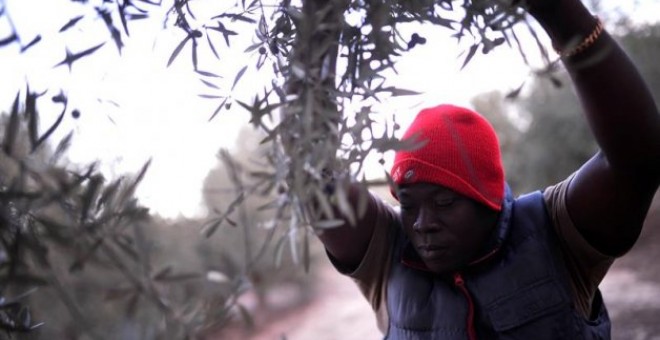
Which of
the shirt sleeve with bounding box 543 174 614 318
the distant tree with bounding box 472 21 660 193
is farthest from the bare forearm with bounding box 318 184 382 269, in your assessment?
the distant tree with bounding box 472 21 660 193

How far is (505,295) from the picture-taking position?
2.29 m

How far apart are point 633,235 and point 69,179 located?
5.31 ft

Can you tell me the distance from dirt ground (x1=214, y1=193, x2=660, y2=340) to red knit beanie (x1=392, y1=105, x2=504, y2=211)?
11.4 ft

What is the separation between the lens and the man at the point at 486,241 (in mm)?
2125

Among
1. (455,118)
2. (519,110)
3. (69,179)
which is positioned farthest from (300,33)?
(519,110)

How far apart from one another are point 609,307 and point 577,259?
780 cm

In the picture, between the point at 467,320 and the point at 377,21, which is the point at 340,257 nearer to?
the point at 467,320

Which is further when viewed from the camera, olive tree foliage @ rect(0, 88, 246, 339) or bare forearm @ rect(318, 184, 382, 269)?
bare forearm @ rect(318, 184, 382, 269)

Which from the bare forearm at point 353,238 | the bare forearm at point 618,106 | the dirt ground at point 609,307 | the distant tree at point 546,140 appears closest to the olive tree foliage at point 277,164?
the bare forearm at point 618,106

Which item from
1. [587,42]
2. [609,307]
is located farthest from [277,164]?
[609,307]

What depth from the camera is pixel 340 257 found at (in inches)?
99.3

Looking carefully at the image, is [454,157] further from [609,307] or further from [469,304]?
[609,307]

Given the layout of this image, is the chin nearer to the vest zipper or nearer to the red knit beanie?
the vest zipper

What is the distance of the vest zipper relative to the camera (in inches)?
89.2
